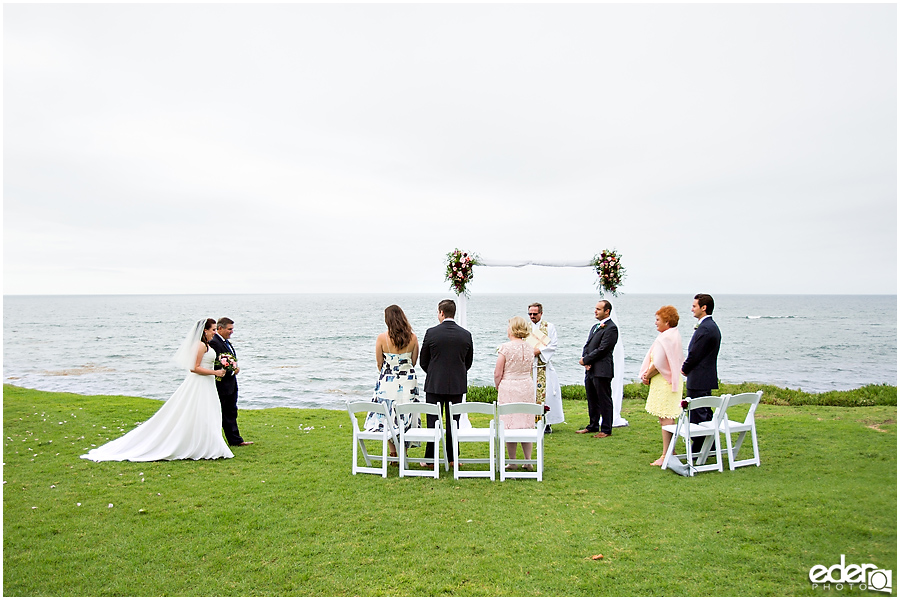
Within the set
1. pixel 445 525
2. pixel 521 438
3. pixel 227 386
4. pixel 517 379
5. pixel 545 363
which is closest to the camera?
pixel 445 525

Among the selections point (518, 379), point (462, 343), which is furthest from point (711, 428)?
point (462, 343)

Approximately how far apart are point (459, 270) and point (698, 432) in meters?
4.44

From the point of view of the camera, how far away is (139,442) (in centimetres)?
730

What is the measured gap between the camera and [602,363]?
26.9 feet

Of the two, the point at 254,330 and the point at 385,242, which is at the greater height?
the point at 385,242

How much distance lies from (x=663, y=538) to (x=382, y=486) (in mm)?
2831

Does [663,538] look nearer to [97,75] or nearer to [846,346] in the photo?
[97,75]

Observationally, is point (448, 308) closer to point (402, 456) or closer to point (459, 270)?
point (402, 456)

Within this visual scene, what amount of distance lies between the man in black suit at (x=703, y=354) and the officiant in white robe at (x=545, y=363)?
2052 mm

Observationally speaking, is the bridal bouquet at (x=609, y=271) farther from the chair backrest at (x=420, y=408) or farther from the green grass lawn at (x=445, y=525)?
the chair backrest at (x=420, y=408)

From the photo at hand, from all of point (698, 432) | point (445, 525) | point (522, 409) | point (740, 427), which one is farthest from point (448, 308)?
point (740, 427)

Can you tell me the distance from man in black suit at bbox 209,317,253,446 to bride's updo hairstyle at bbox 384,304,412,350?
7.13ft

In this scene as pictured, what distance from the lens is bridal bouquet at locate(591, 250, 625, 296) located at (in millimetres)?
9289

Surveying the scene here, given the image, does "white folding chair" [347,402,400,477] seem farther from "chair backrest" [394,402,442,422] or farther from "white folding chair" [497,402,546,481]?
"white folding chair" [497,402,546,481]
